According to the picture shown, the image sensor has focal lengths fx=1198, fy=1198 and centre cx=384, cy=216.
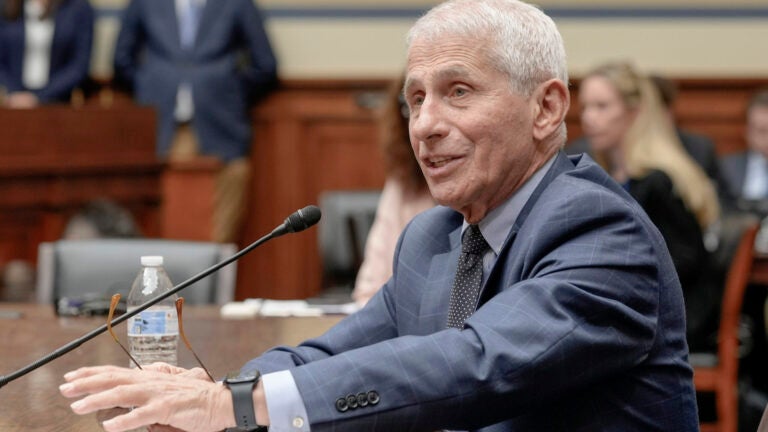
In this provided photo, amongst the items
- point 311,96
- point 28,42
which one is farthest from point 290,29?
point 28,42

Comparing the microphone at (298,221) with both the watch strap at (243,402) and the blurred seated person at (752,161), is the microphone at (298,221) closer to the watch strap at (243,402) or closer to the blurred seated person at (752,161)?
the watch strap at (243,402)

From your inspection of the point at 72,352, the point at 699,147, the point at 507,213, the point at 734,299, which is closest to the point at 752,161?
the point at 699,147

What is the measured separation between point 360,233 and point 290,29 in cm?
250

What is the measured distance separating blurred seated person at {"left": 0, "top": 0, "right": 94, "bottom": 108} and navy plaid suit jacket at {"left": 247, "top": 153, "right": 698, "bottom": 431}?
17.1ft

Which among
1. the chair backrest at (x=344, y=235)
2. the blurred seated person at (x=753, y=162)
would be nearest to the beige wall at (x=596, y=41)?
the blurred seated person at (x=753, y=162)

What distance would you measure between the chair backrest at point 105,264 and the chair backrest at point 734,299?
1816mm

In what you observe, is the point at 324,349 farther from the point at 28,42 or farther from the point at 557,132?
the point at 28,42

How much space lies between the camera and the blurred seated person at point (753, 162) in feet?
21.2

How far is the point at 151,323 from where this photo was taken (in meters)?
2.37

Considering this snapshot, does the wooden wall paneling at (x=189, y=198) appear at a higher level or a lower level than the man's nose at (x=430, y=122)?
lower

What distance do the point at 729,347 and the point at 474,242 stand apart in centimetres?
256

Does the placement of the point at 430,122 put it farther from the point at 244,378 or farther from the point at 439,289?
the point at 244,378

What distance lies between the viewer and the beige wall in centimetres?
698

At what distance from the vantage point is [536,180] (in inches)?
77.6
